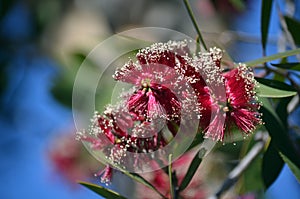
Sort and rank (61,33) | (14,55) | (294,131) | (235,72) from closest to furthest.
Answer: (235,72) < (294,131) < (61,33) < (14,55)

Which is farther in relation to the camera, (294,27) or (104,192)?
(294,27)

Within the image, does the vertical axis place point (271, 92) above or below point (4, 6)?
below

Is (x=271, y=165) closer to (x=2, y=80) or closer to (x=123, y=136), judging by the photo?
(x=123, y=136)

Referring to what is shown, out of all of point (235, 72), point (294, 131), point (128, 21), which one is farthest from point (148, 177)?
point (128, 21)

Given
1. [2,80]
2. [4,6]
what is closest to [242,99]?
[2,80]

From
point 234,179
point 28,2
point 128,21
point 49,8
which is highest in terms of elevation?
point 28,2

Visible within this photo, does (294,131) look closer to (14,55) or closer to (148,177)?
(148,177)
